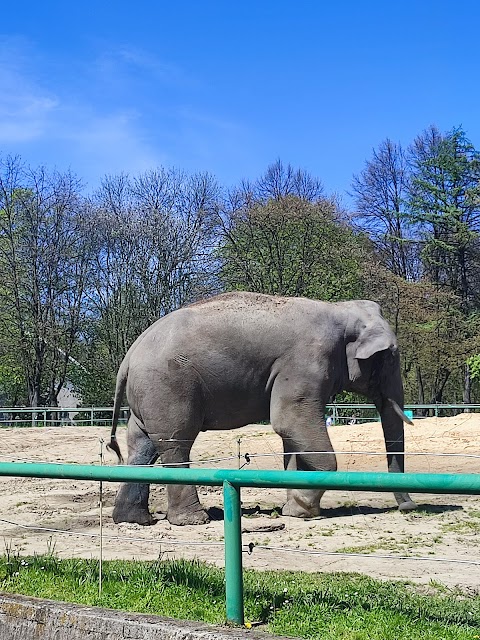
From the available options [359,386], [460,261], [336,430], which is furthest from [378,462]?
[460,261]

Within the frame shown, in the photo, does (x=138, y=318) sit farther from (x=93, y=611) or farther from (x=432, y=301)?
(x=93, y=611)

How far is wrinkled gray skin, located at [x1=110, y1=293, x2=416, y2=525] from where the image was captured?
10.0 metres

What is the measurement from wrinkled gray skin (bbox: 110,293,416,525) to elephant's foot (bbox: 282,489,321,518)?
0.09 ft

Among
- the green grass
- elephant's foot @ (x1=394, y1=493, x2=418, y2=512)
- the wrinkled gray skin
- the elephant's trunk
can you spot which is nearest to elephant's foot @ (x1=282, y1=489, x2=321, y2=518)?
the wrinkled gray skin

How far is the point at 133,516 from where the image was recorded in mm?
9633

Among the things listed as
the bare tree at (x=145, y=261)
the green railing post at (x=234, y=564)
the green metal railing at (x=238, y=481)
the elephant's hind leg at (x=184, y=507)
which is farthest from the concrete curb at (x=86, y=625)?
the bare tree at (x=145, y=261)

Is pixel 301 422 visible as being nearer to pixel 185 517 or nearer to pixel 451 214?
pixel 185 517

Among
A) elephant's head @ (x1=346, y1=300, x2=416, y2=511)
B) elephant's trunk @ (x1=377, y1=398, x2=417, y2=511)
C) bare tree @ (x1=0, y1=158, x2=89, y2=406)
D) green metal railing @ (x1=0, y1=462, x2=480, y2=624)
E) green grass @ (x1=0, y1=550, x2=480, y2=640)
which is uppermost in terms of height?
bare tree @ (x1=0, y1=158, x2=89, y2=406)

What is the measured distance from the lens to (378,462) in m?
13.2

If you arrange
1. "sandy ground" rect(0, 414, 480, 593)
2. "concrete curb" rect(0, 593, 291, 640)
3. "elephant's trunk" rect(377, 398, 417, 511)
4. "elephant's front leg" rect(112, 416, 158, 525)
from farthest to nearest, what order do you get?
"elephant's trunk" rect(377, 398, 417, 511) → "elephant's front leg" rect(112, 416, 158, 525) → "sandy ground" rect(0, 414, 480, 593) → "concrete curb" rect(0, 593, 291, 640)

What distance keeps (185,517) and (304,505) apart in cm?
136

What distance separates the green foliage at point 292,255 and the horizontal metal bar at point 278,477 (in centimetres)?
3185

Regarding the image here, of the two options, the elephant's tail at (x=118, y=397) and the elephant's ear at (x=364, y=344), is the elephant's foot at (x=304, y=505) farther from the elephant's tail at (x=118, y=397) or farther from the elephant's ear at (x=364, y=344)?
the elephant's tail at (x=118, y=397)

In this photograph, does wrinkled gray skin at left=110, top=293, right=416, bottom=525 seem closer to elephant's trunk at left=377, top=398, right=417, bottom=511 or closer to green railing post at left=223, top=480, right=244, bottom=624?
elephant's trunk at left=377, top=398, right=417, bottom=511
